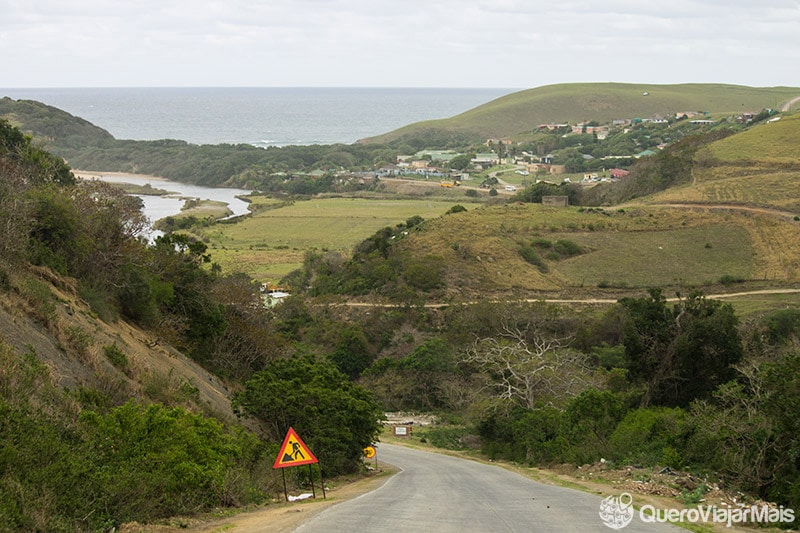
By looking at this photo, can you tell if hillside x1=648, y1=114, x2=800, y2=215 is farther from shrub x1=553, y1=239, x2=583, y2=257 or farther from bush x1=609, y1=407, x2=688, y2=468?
bush x1=609, y1=407, x2=688, y2=468

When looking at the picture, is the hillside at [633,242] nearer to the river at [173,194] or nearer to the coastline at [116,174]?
the river at [173,194]

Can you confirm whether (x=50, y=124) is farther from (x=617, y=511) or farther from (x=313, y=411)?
(x=617, y=511)

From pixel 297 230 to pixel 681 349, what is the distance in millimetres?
59292

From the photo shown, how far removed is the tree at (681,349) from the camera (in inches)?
839

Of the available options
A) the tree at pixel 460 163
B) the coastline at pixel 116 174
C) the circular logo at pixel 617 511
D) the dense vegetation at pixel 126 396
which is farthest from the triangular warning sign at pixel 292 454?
the tree at pixel 460 163

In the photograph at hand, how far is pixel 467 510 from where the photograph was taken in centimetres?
1114

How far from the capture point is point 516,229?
189 ft

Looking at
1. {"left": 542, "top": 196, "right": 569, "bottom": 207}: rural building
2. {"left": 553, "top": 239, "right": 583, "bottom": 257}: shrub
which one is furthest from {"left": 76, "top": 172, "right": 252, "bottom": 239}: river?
{"left": 553, "top": 239, "right": 583, "bottom": 257}: shrub

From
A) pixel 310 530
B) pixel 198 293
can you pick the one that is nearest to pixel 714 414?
pixel 310 530

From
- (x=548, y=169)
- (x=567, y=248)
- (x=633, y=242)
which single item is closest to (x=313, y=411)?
(x=567, y=248)

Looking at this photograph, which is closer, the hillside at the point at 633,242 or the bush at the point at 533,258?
the hillside at the point at 633,242

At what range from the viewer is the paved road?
32.3ft

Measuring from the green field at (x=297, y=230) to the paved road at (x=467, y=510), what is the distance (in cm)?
4272

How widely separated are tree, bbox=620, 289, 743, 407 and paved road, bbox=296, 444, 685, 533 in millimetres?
7240
